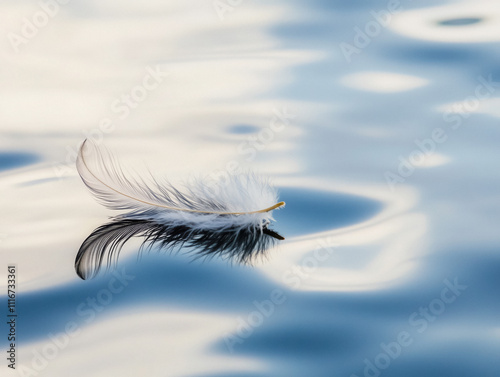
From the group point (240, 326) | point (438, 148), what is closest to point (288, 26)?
point (438, 148)
